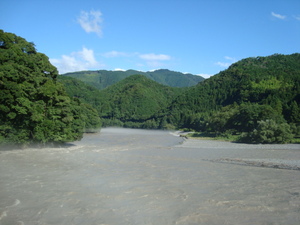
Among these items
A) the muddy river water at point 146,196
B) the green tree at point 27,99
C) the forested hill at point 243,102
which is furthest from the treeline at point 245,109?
the green tree at point 27,99

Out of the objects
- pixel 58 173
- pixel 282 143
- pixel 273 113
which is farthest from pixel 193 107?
pixel 58 173

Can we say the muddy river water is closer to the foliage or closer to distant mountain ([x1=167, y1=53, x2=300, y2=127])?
the foliage

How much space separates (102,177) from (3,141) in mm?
19486

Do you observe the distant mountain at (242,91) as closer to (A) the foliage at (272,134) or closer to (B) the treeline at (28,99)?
(A) the foliage at (272,134)

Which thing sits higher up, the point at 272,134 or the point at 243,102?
the point at 243,102

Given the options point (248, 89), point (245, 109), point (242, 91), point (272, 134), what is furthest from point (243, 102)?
point (272, 134)

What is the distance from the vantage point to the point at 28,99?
109 feet

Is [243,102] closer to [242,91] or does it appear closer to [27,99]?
[242,91]

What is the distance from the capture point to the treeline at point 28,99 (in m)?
31.3

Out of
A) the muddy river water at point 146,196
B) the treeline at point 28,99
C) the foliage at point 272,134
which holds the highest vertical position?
the treeline at point 28,99

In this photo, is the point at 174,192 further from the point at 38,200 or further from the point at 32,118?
the point at 32,118

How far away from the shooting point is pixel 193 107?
7136 inches

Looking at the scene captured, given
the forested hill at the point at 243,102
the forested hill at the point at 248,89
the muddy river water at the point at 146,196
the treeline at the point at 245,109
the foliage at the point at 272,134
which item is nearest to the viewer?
the muddy river water at the point at 146,196

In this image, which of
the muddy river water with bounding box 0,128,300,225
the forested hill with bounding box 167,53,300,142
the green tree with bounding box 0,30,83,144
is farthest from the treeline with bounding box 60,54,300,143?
the green tree with bounding box 0,30,83,144
